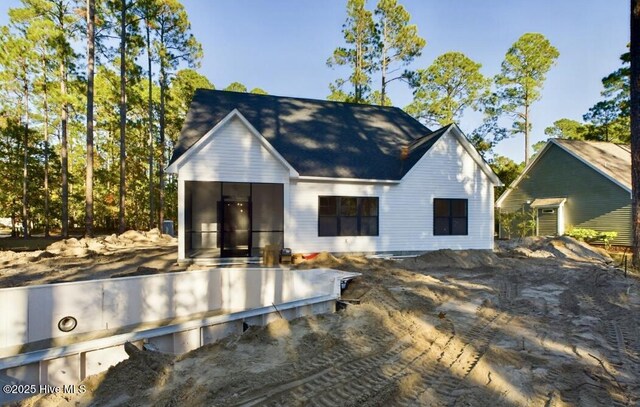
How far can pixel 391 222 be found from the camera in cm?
1427

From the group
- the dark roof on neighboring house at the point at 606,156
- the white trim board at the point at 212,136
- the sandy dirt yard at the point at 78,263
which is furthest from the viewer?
the dark roof on neighboring house at the point at 606,156

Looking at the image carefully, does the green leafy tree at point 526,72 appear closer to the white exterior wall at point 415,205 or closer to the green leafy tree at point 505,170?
the green leafy tree at point 505,170

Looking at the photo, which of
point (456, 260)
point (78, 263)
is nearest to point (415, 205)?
point (456, 260)

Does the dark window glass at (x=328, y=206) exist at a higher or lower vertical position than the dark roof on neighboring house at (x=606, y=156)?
lower

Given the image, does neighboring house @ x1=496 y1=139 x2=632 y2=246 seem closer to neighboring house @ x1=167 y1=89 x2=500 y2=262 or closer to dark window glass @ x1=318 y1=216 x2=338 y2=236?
neighboring house @ x1=167 y1=89 x2=500 y2=262

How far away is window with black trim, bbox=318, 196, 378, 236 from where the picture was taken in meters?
13.8

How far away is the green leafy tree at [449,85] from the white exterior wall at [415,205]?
18.4m

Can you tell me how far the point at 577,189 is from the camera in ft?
70.9

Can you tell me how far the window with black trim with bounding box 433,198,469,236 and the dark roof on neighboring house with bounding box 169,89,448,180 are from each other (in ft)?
7.82

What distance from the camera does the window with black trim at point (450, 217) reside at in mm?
14977

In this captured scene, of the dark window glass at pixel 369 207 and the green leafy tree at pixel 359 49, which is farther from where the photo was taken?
the green leafy tree at pixel 359 49

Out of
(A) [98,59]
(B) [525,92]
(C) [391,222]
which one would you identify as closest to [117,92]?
(A) [98,59]

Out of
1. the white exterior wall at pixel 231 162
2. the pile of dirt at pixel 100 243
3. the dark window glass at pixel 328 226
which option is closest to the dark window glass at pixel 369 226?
the dark window glass at pixel 328 226

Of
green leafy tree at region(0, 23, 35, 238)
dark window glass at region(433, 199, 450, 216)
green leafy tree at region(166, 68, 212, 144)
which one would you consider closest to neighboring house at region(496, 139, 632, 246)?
dark window glass at region(433, 199, 450, 216)
